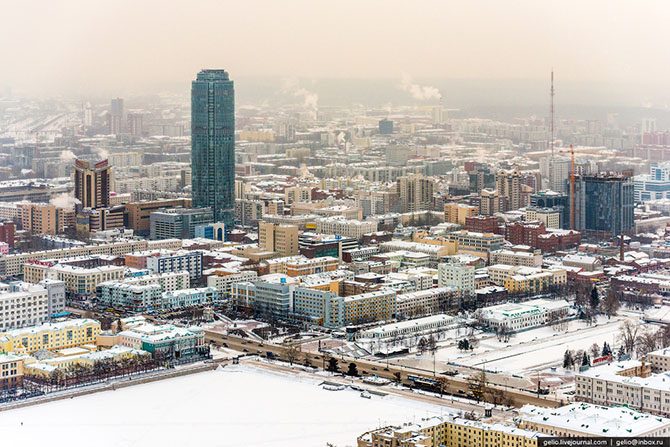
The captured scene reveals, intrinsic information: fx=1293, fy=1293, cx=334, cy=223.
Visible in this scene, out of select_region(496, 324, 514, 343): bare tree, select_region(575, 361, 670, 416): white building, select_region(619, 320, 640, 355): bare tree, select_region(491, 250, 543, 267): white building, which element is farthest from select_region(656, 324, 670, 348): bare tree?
select_region(491, 250, 543, 267): white building

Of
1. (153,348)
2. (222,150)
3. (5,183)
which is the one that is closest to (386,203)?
(222,150)

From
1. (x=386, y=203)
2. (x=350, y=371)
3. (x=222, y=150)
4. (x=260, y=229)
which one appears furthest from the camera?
(x=386, y=203)

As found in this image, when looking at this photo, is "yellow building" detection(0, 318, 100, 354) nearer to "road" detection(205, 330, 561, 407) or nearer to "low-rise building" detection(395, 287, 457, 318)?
"road" detection(205, 330, 561, 407)

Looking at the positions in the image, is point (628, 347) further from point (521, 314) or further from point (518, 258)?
point (518, 258)

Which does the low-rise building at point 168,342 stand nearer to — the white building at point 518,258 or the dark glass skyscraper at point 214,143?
the white building at point 518,258

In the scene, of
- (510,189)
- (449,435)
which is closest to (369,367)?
(449,435)

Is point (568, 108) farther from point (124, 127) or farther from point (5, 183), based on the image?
point (5, 183)
